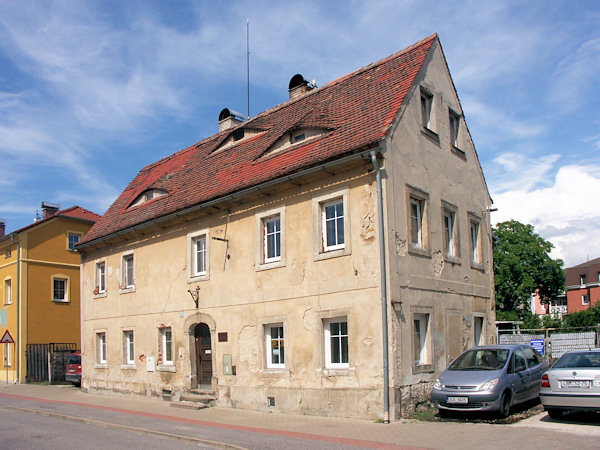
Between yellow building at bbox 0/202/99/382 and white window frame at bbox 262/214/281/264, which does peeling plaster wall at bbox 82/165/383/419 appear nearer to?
white window frame at bbox 262/214/281/264

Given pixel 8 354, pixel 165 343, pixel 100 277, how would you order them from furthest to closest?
1. pixel 8 354
2. pixel 100 277
3. pixel 165 343

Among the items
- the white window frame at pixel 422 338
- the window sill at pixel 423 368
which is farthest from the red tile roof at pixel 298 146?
the window sill at pixel 423 368

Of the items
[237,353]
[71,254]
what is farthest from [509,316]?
[237,353]

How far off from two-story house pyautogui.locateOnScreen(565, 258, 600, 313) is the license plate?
59.6 m

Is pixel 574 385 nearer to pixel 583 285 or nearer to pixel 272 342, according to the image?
pixel 272 342

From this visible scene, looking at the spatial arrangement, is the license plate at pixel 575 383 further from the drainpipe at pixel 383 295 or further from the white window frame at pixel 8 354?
the white window frame at pixel 8 354

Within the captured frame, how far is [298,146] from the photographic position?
16.2 metres

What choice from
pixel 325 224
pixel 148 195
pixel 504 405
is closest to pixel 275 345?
pixel 325 224

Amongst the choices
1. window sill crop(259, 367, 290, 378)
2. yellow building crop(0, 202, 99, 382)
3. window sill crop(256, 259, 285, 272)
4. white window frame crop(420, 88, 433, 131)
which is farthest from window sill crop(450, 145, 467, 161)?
yellow building crop(0, 202, 99, 382)

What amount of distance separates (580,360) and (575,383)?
75 centimetres

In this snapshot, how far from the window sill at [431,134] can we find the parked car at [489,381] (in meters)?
5.81

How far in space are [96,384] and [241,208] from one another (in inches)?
419

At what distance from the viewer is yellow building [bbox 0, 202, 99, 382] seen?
29.4 m

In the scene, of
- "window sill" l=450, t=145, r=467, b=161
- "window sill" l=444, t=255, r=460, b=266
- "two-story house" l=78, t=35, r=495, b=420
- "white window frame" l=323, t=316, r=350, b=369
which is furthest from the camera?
"window sill" l=450, t=145, r=467, b=161
